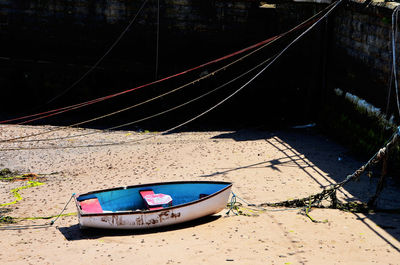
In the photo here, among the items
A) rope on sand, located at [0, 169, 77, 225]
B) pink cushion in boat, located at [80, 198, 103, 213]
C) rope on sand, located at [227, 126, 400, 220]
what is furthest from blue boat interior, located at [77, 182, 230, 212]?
rope on sand, located at [0, 169, 77, 225]

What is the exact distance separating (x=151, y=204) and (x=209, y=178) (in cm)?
290

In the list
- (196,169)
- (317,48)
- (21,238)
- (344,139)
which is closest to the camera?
(21,238)

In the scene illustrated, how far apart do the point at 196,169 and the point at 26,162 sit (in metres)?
4.78

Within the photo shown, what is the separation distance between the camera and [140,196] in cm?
1298

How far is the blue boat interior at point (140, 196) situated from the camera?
42.0 ft

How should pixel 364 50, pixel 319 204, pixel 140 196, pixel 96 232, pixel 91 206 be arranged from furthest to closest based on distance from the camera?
pixel 364 50
pixel 319 204
pixel 140 196
pixel 91 206
pixel 96 232

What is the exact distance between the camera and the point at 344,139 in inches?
706

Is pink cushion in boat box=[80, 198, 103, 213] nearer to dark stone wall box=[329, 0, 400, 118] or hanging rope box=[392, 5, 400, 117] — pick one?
hanging rope box=[392, 5, 400, 117]

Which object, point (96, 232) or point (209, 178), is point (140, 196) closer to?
point (96, 232)

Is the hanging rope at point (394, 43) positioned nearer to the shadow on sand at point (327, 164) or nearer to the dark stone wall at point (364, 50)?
the dark stone wall at point (364, 50)

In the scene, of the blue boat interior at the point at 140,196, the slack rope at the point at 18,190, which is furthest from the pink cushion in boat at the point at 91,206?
the slack rope at the point at 18,190

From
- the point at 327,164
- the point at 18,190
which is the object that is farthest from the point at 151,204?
the point at 327,164

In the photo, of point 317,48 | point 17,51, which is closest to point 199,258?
point 317,48

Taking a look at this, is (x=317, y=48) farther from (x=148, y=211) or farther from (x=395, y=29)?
(x=148, y=211)
